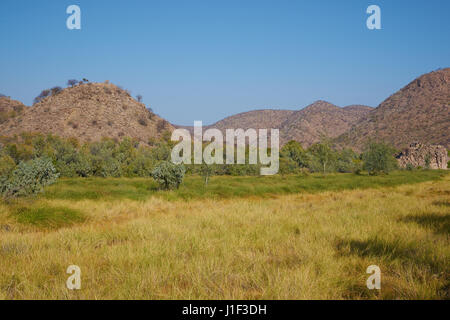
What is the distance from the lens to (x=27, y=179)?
38.4 ft

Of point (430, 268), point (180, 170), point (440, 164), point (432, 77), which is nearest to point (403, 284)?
point (430, 268)

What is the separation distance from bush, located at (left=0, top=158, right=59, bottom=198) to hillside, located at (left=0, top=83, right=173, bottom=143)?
69732 mm

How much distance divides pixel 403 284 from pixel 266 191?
66.0 ft

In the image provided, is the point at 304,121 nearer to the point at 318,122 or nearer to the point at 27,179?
the point at 318,122

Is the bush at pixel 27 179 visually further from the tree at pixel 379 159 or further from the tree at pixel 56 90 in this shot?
the tree at pixel 56 90

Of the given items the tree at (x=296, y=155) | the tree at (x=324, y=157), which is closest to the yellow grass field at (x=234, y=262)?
the tree at (x=324, y=157)

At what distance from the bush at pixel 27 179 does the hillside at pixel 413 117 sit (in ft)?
359

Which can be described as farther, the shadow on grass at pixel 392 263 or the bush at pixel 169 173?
the bush at pixel 169 173

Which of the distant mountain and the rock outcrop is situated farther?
the rock outcrop

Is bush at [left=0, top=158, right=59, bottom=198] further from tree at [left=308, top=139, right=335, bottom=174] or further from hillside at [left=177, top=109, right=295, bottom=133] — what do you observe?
hillside at [left=177, top=109, right=295, bottom=133]

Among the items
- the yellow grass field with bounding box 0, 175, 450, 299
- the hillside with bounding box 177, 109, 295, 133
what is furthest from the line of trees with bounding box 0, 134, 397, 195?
the hillside with bounding box 177, 109, 295, 133

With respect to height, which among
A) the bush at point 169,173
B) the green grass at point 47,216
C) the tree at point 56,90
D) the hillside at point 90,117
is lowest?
the green grass at point 47,216

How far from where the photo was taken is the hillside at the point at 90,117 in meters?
77.1

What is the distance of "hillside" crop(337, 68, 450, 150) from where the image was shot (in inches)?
3928
